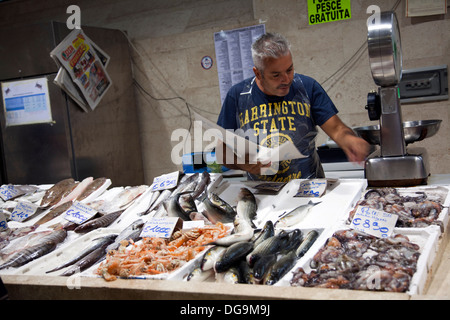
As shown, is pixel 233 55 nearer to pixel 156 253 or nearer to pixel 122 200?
pixel 122 200

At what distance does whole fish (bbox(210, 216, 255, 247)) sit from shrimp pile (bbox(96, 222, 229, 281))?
2.8 inches

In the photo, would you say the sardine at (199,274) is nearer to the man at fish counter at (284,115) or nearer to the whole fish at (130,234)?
the whole fish at (130,234)

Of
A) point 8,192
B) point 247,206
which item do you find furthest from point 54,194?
point 247,206

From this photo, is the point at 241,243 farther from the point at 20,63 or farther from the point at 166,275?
the point at 20,63

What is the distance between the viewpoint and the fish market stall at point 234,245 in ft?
4.15

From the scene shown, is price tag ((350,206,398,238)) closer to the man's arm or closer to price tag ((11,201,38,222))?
the man's arm

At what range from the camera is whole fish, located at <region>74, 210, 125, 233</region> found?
2200 mm

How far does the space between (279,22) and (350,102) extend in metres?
1.08

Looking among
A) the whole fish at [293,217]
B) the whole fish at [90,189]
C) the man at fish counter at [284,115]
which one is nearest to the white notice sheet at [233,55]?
the man at fish counter at [284,115]

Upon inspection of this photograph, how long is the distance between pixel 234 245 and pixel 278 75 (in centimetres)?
139

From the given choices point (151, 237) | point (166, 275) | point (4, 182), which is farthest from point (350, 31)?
point (4, 182)

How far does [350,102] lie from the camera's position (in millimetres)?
4176

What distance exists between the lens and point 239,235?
1653mm

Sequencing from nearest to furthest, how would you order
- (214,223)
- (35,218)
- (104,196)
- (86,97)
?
(214,223) → (35,218) → (104,196) → (86,97)
